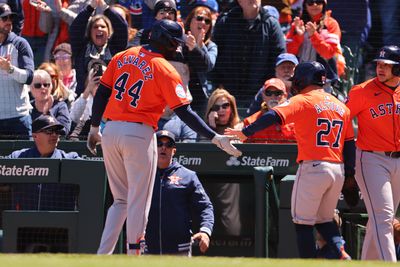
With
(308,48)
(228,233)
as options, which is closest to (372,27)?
(308,48)

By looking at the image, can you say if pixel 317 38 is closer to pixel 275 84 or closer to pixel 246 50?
pixel 246 50

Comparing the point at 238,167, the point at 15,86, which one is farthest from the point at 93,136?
the point at 15,86

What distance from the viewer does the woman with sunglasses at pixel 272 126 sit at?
→ 10242 mm

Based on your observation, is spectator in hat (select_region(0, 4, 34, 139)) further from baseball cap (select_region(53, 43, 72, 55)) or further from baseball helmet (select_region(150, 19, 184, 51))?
baseball helmet (select_region(150, 19, 184, 51))

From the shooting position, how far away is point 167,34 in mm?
8188

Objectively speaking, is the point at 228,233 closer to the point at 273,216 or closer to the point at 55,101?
the point at 273,216

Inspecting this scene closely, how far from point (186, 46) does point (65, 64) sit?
165 centimetres

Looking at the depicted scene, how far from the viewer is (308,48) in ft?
38.0

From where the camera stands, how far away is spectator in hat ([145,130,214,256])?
906 centimetres

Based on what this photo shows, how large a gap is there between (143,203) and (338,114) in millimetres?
1711

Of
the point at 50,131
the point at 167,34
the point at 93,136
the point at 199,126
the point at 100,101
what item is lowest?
the point at 50,131

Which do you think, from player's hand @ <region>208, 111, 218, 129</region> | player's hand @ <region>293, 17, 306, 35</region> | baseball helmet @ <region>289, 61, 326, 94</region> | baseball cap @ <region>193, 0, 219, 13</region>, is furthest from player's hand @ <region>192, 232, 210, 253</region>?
baseball cap @ <region>193, 0, 219, 13</region>

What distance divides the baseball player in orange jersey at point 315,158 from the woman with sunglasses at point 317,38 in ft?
9.00

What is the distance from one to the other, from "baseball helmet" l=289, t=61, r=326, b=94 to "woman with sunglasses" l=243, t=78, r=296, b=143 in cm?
159
